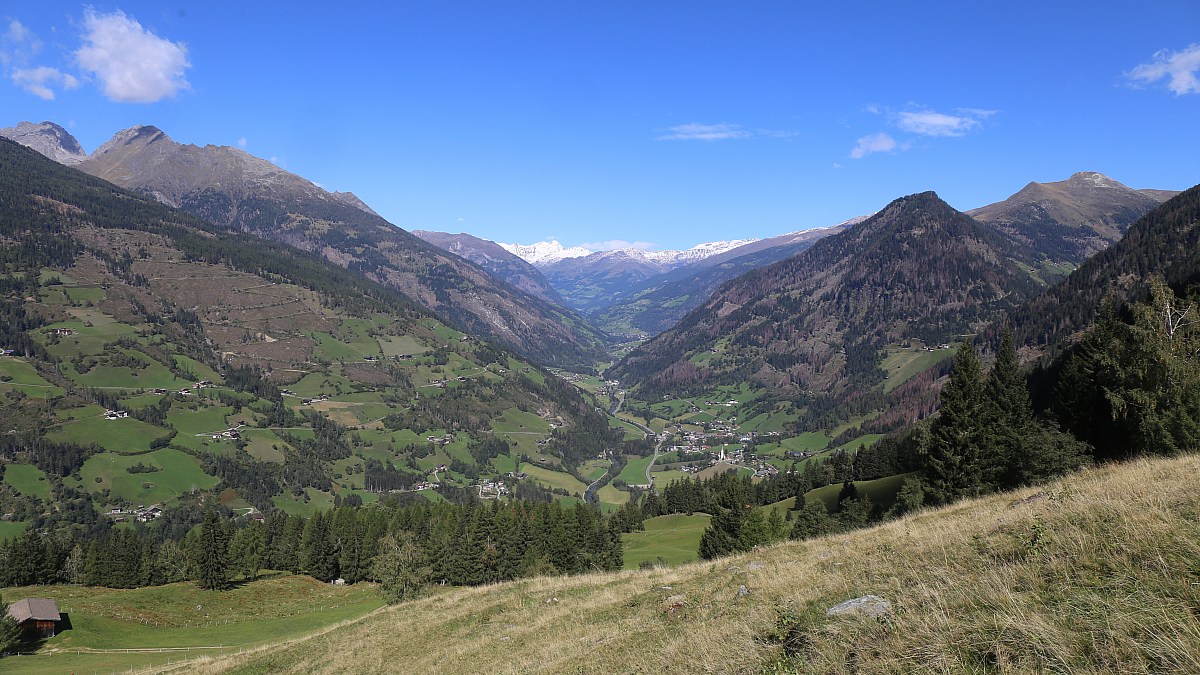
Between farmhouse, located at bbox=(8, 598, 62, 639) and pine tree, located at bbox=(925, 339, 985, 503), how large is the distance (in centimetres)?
7827

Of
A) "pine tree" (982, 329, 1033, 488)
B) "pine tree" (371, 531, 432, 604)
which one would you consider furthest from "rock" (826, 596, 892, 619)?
"pine tree" (371, 531, 432, 604)

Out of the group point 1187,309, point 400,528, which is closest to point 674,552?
point 400,528

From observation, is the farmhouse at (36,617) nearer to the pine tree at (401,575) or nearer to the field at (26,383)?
the pine tree at (401,575)

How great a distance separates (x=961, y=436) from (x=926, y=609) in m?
44.6

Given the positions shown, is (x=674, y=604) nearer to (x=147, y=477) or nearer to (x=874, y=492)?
(x=874, y=492)

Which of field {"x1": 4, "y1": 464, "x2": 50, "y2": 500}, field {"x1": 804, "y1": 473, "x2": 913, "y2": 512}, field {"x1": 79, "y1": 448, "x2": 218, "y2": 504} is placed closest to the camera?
field {"x1": 804, "y1": 473, "x2": 913, "y2": 512}

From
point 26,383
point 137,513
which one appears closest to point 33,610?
point 137,513

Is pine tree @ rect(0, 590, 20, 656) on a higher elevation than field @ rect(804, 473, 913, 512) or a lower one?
higher

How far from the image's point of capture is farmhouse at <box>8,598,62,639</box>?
1973 inches

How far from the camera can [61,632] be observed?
52.3m

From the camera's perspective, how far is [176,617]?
63.3 meters

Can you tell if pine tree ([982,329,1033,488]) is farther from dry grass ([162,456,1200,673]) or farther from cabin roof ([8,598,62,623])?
cabin roof ([8,598,62,623])

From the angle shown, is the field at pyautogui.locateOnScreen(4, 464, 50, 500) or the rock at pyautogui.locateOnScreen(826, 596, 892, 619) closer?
the rock at pyautogui.locateOnScreen(826, 596, 892, 619)

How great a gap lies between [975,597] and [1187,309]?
47.6 m
